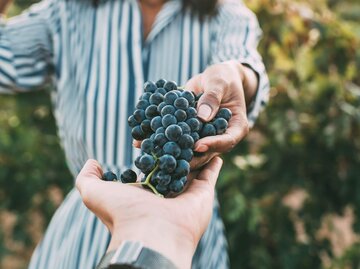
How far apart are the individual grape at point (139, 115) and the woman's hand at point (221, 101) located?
10cm

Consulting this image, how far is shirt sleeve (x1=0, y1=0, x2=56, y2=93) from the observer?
1.50 meters

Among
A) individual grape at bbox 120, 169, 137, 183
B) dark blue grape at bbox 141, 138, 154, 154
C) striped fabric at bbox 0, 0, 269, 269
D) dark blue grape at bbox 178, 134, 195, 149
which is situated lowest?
striped fabric at bbox 0, 0, 269, 269

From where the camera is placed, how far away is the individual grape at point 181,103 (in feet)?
3.14

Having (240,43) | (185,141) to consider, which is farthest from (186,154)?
(240,43)

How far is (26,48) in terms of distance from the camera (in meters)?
1.51

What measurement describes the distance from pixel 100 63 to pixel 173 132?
61 centimetres

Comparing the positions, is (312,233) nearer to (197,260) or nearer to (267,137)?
(267,137)

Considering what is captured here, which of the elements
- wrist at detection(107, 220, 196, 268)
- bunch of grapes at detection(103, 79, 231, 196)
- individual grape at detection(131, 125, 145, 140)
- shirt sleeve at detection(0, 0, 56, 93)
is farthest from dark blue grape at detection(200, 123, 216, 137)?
shirt sleeve at detection(0, 0, 56, 93)

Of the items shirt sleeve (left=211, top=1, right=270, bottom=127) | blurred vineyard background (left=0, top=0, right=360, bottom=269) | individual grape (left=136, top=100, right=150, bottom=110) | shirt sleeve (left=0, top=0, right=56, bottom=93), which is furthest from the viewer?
blurred vineyard background (left=0, top=0, right=360, bottom=269)

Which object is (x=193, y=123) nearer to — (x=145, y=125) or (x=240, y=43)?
(x=145, y=125)

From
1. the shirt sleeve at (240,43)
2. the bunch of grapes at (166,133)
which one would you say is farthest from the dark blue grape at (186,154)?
the shirt sleeve at (240,43)

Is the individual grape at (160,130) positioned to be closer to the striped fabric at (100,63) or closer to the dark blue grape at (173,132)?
the dark blue grape at (173,132)

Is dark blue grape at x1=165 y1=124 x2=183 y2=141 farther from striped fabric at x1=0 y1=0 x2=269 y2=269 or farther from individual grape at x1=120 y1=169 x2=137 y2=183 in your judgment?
striped fabric at x1=0 y1=0 x2=269 y2=269

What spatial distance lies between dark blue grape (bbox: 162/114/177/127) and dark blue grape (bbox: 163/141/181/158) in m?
0.04
